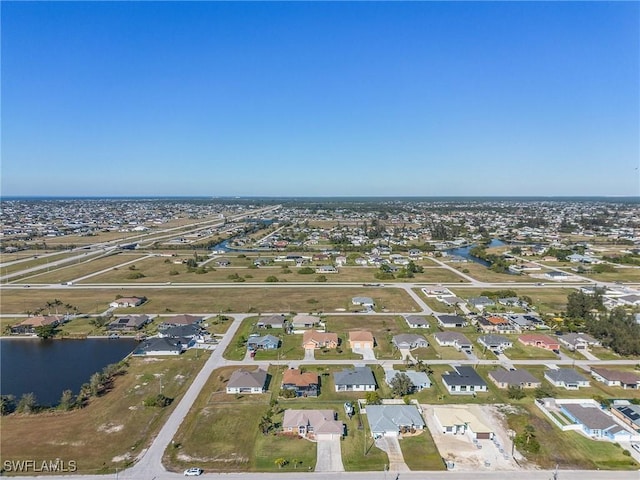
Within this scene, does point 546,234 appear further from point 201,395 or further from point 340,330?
point 201,395

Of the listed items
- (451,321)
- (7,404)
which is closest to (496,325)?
(451,321)

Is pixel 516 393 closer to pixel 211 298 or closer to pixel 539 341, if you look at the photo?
pixel 539 341

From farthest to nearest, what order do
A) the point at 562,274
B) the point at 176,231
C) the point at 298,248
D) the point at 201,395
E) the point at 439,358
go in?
the point at 176,231
the point at 298,248
the point at 562,274
the point at 439,358
the point at 201,395

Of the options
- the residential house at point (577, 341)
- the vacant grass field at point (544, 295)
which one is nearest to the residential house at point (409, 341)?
the residential house at point (577, 341)

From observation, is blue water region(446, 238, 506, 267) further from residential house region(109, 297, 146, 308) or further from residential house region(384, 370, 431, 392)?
residential house region(109, 297, 146, 308)

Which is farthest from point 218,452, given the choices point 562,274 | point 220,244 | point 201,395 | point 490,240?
point 490,240

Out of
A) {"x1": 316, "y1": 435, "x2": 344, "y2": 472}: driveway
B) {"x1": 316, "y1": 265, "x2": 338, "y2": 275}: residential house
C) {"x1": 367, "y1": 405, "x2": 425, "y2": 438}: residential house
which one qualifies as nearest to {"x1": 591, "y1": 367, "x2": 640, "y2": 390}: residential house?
{"x1": 367, "y1": 405, "x2": 425, "y2": 438}: residential house
